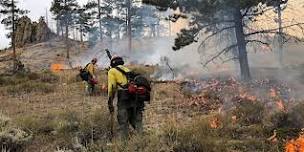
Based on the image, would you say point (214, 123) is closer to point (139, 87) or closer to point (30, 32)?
point (139, 87)

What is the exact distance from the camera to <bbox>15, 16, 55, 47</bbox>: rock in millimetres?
63219

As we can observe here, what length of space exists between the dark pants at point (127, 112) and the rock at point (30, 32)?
2204 inches

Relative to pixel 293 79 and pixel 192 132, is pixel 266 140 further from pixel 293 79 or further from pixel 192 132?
pixel 293 79

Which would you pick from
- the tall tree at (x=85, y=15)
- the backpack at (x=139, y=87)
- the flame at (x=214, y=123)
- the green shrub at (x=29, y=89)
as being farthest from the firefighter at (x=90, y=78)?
the tall tree at (x=85, y=15)

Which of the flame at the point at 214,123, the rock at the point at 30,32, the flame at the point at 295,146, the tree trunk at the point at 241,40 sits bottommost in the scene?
the flame at the point at 295,146

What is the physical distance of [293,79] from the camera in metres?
24.5

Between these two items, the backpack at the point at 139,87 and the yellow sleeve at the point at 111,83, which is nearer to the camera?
the backpack at the point at 139,87

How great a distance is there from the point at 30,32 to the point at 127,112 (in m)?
57.6

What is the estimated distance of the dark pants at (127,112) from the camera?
31.0ft

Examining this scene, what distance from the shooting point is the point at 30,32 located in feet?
212

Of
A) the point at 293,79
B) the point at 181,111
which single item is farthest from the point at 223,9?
the point at 181,111

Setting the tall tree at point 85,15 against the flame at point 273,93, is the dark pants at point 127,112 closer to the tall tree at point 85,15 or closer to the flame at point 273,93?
the flame at point 273,93

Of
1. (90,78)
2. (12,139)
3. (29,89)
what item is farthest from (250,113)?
(29,89)

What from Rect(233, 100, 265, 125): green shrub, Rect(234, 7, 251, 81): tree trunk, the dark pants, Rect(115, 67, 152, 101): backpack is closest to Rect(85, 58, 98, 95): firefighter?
Rect(234, 7, 251, 81): tree trunk
